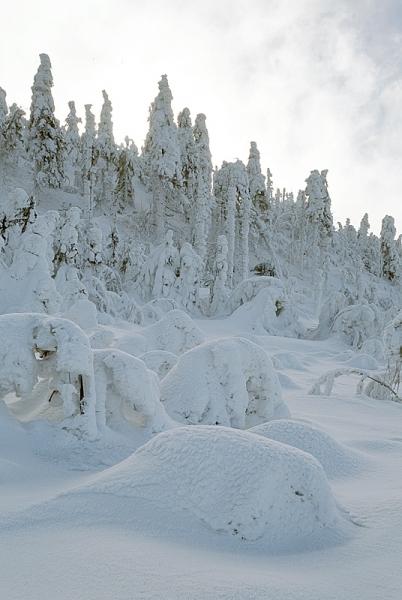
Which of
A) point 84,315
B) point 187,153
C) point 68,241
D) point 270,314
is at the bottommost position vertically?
point 84,315

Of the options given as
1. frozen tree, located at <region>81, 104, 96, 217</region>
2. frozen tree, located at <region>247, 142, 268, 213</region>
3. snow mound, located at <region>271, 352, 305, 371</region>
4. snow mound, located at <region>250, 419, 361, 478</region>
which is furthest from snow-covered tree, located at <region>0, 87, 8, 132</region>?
snow mound, located at <region>250, 419, 361, 478</region>

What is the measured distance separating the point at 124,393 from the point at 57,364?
1.93 ft

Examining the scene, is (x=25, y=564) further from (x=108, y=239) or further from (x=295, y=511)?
(x=108, y=239)

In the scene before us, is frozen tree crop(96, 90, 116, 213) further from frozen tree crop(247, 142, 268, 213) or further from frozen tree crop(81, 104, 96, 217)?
frozen tree crop(247, 142, 268, 213)

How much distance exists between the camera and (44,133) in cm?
3073

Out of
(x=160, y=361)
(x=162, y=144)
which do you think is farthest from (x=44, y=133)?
(x=160, y=361)

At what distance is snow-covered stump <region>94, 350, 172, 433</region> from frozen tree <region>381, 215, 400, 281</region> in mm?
50294

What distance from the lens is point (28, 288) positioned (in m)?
12.0

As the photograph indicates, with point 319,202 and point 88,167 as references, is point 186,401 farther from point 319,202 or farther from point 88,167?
point 319,202

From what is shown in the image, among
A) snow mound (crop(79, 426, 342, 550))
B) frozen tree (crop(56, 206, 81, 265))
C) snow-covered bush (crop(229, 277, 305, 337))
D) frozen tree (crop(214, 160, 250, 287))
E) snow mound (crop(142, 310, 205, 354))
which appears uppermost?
frozen tree (crop(214, 160, 250, 287))

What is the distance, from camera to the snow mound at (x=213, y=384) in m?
4.86

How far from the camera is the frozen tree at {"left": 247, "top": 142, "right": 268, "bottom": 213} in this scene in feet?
129

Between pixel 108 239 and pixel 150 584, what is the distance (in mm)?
24137

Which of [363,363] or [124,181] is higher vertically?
[124,181]
